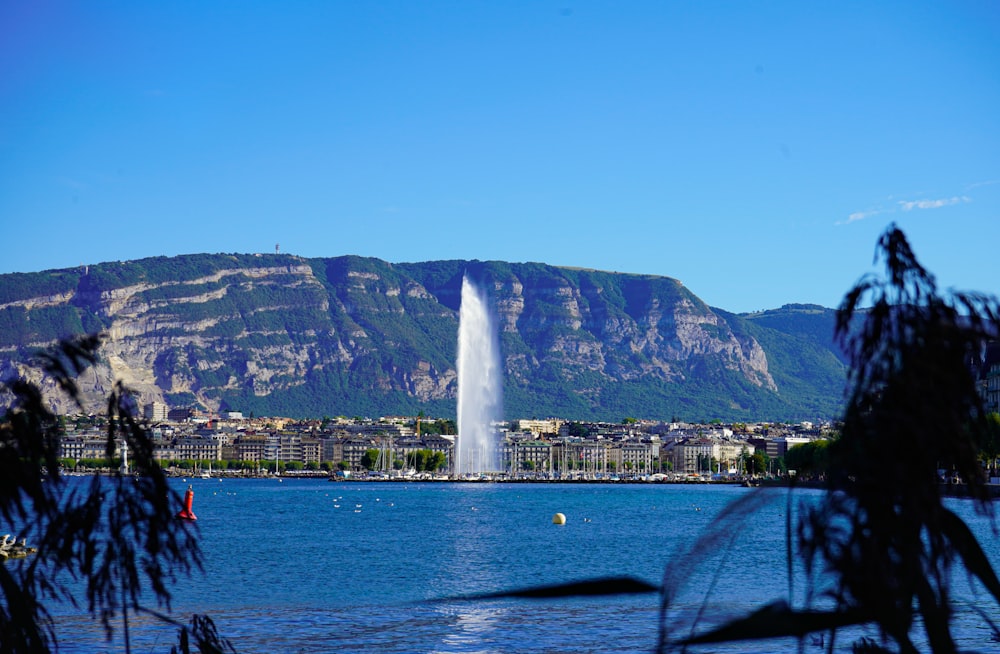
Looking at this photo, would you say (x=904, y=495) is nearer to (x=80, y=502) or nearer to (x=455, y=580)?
(x=80, y=502)

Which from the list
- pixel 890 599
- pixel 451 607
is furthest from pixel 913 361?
pixel 451 607

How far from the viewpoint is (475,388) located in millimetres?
170125

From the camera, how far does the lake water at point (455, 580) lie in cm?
2200

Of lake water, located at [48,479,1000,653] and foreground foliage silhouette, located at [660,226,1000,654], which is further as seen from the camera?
lake water, located at [48,479,1000,653]

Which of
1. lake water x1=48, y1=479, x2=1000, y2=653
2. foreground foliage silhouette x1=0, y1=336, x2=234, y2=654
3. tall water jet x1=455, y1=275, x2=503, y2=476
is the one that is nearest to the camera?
foreground foliage silhouette x1=0, y1=336, x2=234, y2=654

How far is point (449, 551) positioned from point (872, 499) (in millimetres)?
44451

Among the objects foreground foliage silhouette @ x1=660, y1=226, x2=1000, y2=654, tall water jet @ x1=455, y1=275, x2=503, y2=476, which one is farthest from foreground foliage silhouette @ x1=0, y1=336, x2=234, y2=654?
tall water jet @ x1=455, y1=275, x2=503, y2=476

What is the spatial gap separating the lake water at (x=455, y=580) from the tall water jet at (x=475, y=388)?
3115 inches

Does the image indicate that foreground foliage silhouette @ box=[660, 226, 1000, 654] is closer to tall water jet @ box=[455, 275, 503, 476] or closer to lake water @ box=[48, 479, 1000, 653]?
lake water @ box=[48, 479, 1000, 653]

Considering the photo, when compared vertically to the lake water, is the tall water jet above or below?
above

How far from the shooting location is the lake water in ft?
72.2

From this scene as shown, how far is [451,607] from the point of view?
2794 cm

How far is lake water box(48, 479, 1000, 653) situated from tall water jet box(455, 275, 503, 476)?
260 feet

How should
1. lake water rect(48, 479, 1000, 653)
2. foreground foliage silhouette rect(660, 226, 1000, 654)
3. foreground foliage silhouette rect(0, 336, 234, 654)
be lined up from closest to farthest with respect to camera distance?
foreground foliage silhouette rect(660, 226, 1000, 654), foreground foliage silhouette rect(0, 336, 234, 654), lake water rect(48, 479, 1000, 653)
